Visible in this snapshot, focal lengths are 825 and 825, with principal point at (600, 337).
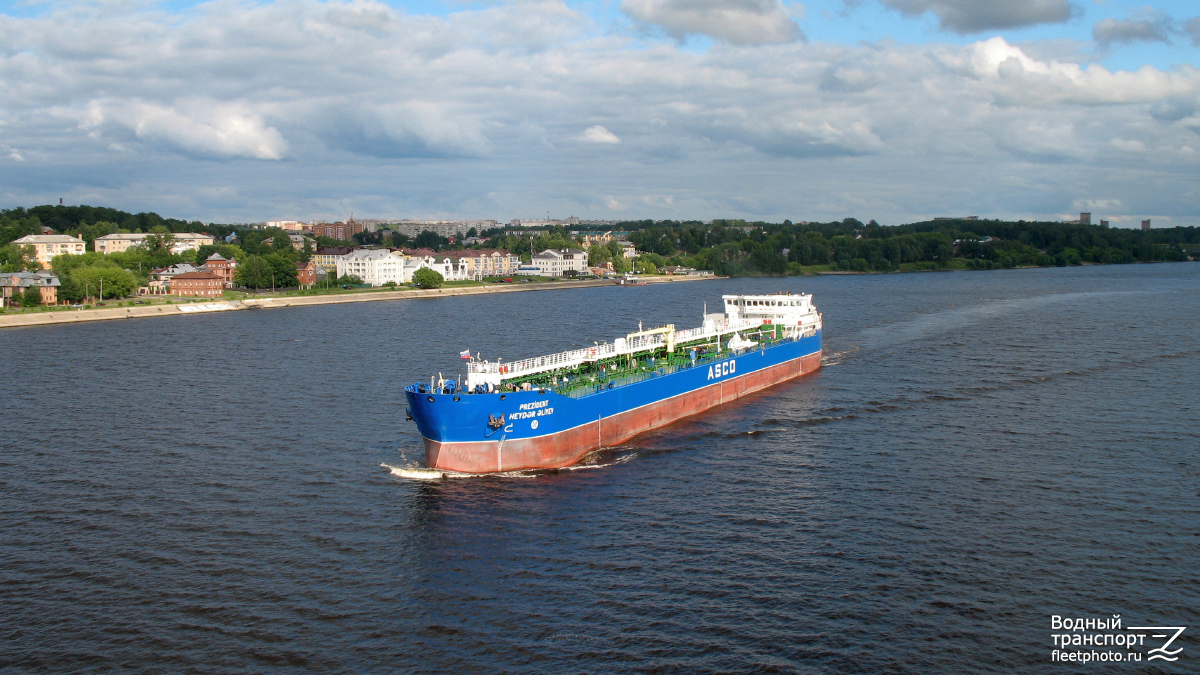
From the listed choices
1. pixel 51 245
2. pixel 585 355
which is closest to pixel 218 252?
pixel 51 245

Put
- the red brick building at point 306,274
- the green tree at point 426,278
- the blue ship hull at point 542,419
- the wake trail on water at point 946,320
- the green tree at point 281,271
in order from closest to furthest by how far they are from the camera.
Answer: the blue ship hull at point 542,419 < the wake trail on water at point 946,320 < the green tree at point 281,271 < the red brick building at point 306,274 < the green tree at point 426,278

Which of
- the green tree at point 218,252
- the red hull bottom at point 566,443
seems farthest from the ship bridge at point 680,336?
the green tree at point 218,252

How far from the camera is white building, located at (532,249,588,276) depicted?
184125 mm

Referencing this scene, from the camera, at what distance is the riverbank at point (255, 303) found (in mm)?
86875

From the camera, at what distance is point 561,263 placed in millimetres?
184250

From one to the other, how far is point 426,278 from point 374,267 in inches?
505

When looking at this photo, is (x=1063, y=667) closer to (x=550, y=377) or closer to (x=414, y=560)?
(x=414, y=560)

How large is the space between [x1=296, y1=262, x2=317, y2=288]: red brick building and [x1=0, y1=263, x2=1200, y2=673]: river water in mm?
84429

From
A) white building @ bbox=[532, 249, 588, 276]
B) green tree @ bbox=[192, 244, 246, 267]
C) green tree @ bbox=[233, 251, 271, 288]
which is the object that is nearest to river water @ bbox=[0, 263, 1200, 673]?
green tree @ bbox=[233, 251, 271, 288]

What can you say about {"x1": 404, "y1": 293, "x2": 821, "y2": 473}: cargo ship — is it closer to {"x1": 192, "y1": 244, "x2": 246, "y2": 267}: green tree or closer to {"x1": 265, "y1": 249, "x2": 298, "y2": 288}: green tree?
{"x1": 265, "y1": 249, "x2": 298, "y2": 288}: green tree

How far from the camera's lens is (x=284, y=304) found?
111 metres

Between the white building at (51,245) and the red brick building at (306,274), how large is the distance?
33.7 metres

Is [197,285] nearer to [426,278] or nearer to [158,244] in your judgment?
[426,278]

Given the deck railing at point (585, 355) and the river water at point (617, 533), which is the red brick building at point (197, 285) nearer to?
the river water at point (617, 533)
